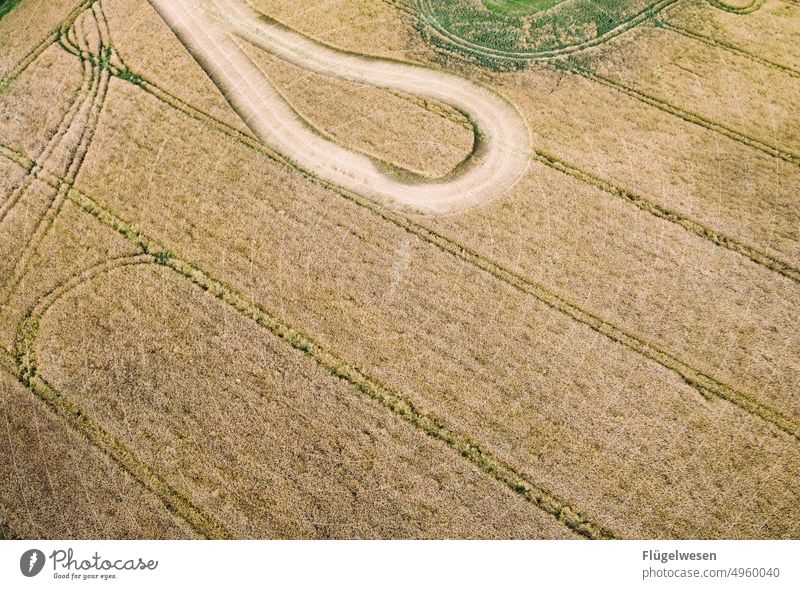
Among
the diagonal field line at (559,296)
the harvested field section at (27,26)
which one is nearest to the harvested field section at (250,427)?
the diagonal field line at (559,296)

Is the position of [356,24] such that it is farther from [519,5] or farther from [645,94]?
[645,94]

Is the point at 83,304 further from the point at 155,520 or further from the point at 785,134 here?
the point at 785,134

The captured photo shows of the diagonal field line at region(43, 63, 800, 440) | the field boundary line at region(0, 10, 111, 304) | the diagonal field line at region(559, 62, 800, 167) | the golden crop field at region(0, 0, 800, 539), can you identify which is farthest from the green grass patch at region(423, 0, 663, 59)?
the field boundary line at region(0, 10, 111, 304)

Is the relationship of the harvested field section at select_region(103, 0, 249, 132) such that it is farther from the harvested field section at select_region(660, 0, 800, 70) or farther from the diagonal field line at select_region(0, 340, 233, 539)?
the harvested field section at select_region(660, 0, 800, 70)

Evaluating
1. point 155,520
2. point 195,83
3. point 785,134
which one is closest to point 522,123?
point 785,134

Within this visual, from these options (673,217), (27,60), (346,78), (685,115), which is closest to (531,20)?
(685,115)

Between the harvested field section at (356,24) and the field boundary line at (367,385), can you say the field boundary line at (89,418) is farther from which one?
the harvested field section at (356,24)
